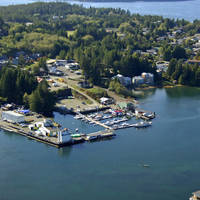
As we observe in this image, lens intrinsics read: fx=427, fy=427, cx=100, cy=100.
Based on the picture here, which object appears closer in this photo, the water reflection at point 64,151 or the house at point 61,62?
the water reflection at point 64,151

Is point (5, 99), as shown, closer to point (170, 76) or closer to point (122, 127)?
point (122, 127)

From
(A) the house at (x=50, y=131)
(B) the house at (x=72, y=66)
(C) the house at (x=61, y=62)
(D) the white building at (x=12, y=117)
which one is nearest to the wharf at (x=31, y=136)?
(A) the house at (x=50, y=131)

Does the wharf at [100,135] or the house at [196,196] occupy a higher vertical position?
the house at [196,196]

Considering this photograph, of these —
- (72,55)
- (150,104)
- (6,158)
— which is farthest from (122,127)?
(72,55)

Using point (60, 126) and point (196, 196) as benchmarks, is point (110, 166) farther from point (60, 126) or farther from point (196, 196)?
point (60, 126)

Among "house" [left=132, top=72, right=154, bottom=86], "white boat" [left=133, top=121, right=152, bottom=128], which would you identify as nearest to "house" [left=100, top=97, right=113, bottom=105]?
"white boat" [left=133, top=121, right=152, bottom=128]

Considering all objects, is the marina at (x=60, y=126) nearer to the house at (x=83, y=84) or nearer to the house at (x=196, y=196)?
the house at (x=83, y=84)
